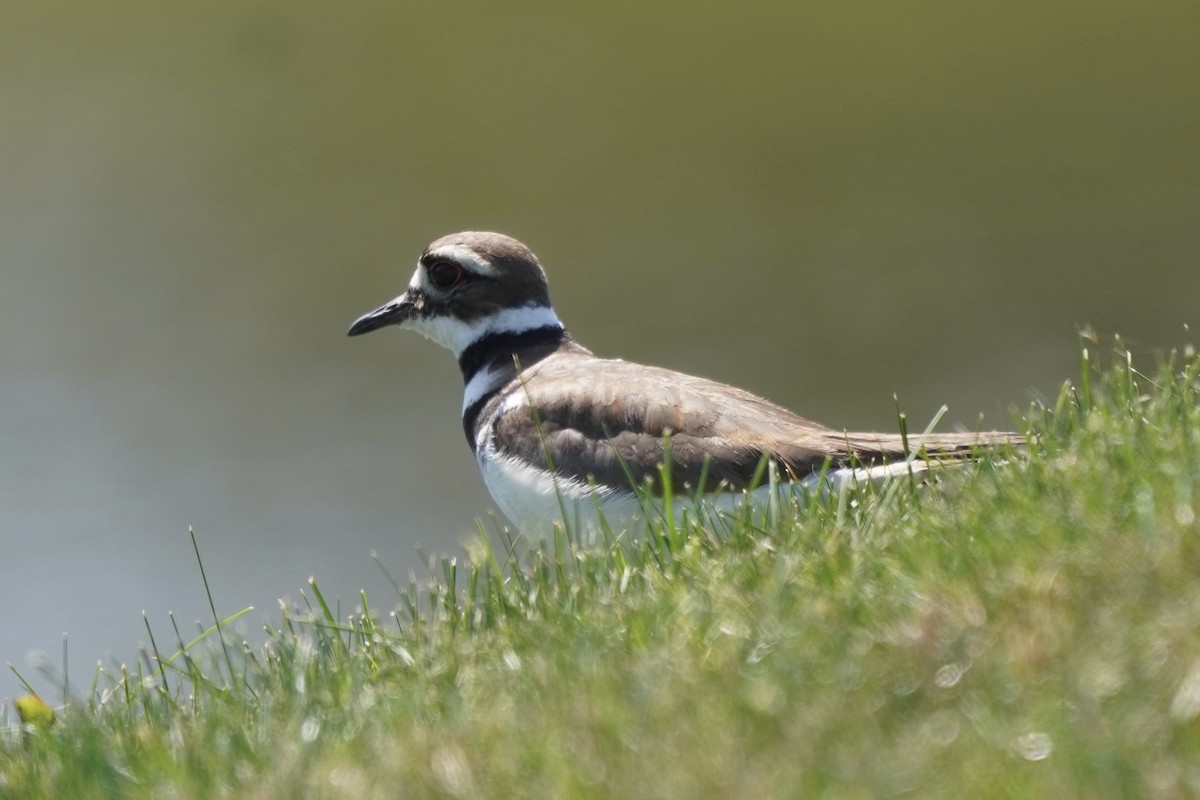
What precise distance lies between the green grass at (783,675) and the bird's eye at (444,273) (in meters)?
3.36

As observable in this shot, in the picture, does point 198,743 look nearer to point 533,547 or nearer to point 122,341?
point 533,547

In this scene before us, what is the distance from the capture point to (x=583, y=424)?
21.8 feet

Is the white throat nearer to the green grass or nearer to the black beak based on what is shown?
the black beak

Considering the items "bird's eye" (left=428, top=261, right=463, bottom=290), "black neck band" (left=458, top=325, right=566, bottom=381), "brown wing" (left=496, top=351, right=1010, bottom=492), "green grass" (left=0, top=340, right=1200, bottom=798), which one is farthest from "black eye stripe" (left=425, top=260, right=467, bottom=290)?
"green grass" (left=0, top=340, right=1200, bottom=798)

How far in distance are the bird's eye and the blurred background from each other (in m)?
3.80

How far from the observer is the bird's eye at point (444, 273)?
7895 millimetres

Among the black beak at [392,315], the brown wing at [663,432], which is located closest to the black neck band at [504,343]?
the black beak at [392,315]

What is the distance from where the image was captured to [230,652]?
476 cm

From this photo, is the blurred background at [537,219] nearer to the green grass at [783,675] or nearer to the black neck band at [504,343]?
the black neck band at [504,343]

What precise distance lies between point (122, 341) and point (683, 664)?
12298 millimetres

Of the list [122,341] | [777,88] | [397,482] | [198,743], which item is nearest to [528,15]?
[777,88]

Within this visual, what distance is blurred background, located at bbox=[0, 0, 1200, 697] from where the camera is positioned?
13.1m

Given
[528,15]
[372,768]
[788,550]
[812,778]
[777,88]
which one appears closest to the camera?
[812,778]

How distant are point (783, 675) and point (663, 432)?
296 centimetres
